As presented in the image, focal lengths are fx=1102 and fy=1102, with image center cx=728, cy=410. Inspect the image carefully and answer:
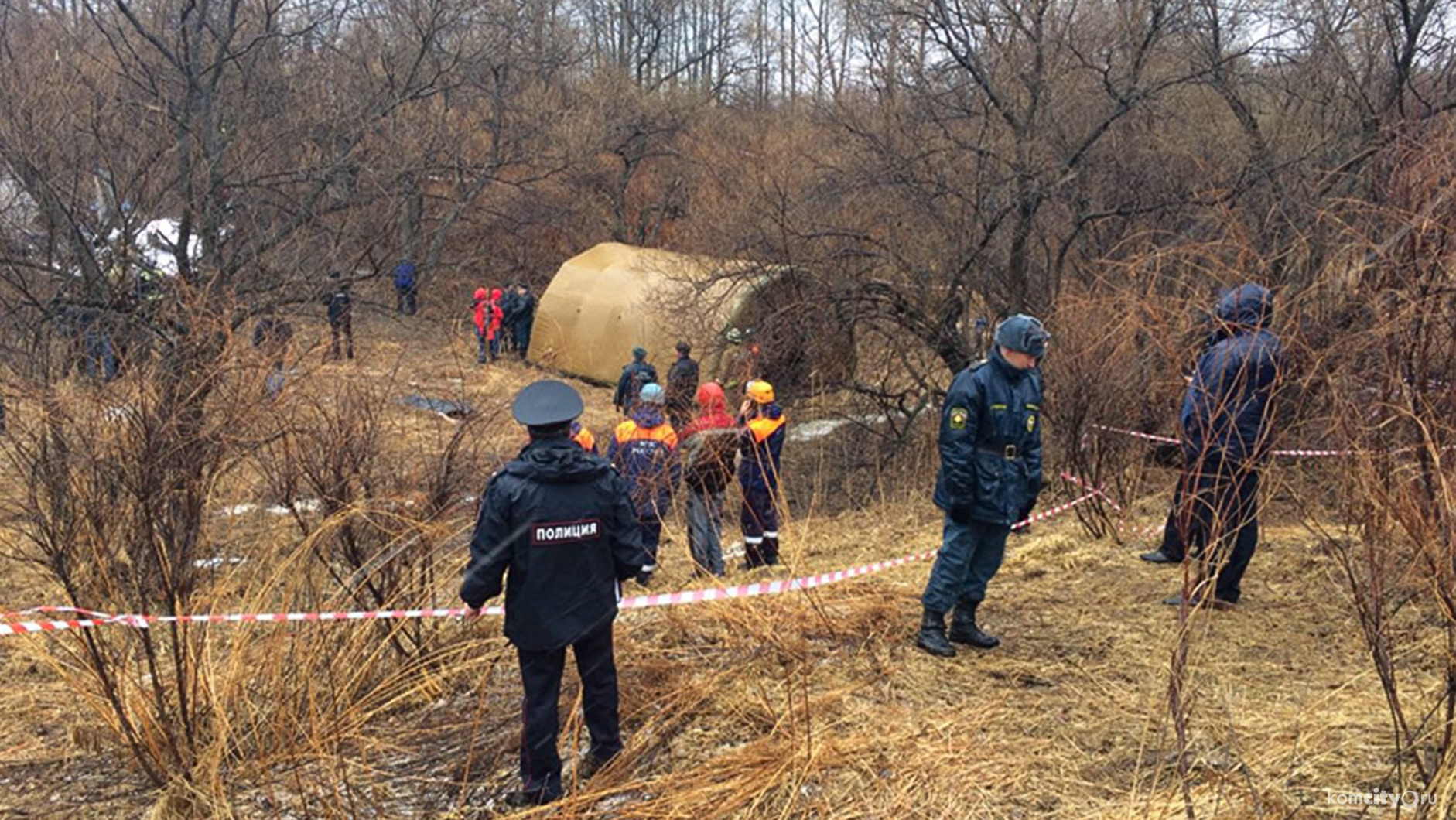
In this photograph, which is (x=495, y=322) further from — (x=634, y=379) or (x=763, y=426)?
(x=763, y=426)

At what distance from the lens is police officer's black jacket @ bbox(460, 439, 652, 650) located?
12.6 feet

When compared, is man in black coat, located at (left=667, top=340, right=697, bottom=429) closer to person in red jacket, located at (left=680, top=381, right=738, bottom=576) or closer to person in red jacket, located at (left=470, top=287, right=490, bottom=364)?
person in red jacket, located at (left=680, top=381, right=738, bottom=576)

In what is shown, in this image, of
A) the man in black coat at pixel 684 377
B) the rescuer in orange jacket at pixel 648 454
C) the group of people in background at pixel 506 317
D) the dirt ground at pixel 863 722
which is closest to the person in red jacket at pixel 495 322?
the group of people in background at pixel 506 317

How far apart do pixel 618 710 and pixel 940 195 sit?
928 cm

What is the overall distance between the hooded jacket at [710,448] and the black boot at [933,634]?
2607 millimetres

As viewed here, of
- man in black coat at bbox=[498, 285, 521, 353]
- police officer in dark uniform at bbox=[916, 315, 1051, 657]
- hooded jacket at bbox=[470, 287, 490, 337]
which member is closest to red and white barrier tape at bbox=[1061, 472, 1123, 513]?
police officer in dark uniform at bbox=[916, 315, 1051, 657]

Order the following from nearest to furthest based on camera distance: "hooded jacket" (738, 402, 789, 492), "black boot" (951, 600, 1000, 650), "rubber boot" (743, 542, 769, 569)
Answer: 1. "black boot" (951, 600, 1000, 650)
2. "hooded jacket" (738, 402, 789, 492)
3. "rubber boot" (743, 542, 769, 569)

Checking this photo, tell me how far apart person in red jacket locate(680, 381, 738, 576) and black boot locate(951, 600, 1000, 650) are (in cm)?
261

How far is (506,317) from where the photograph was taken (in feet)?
66.6

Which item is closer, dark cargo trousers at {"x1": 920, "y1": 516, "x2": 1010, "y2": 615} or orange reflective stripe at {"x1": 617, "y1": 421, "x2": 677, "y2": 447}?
dark cargo trousers at {"x1": 920, "y1": 516, "x2": 1010, "y2": 615}

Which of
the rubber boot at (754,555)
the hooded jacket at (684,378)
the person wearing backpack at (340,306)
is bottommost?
the rubber boot at (754,555)

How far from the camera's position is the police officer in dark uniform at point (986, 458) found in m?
4.84

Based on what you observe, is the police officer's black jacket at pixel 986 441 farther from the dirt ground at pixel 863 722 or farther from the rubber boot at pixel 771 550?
the rubber boot at pixel 771 550

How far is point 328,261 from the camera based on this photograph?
10047 millimetres
